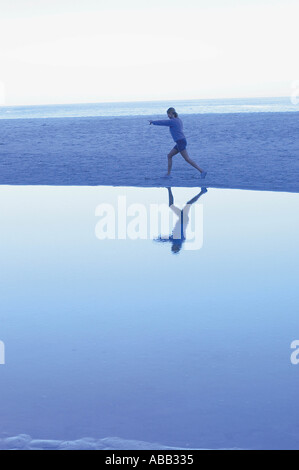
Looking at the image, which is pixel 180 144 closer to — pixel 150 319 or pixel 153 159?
pixel 153 159

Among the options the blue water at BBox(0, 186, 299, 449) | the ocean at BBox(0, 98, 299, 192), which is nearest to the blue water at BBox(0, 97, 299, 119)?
the ocean at BBox(0, 98, 299, 192)

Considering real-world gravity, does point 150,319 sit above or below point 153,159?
below

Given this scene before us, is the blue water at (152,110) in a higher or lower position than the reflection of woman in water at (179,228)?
higher

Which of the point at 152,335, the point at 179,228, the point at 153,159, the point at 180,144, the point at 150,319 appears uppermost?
the point at 153,159

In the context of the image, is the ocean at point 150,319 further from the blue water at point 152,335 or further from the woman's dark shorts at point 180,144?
the woman's dark shorts at point 180,144

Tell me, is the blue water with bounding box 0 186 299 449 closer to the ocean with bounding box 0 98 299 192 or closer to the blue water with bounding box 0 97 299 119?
the ocean with bounding box 0 98 299 192

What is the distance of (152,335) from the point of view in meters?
5.84

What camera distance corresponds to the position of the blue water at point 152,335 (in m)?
4.38

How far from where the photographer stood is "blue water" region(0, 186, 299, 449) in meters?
4.38

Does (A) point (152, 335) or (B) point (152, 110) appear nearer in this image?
(A) point (152, 335)

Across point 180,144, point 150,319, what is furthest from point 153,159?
point 150,319

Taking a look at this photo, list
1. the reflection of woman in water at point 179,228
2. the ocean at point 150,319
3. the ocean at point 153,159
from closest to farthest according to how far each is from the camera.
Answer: the ocean at point 150,319, the reflection of woman in water at point 179,228, the ocean at point 153,159

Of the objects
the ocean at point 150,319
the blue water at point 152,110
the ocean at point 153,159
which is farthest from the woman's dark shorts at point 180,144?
the blue water at point 152,110
